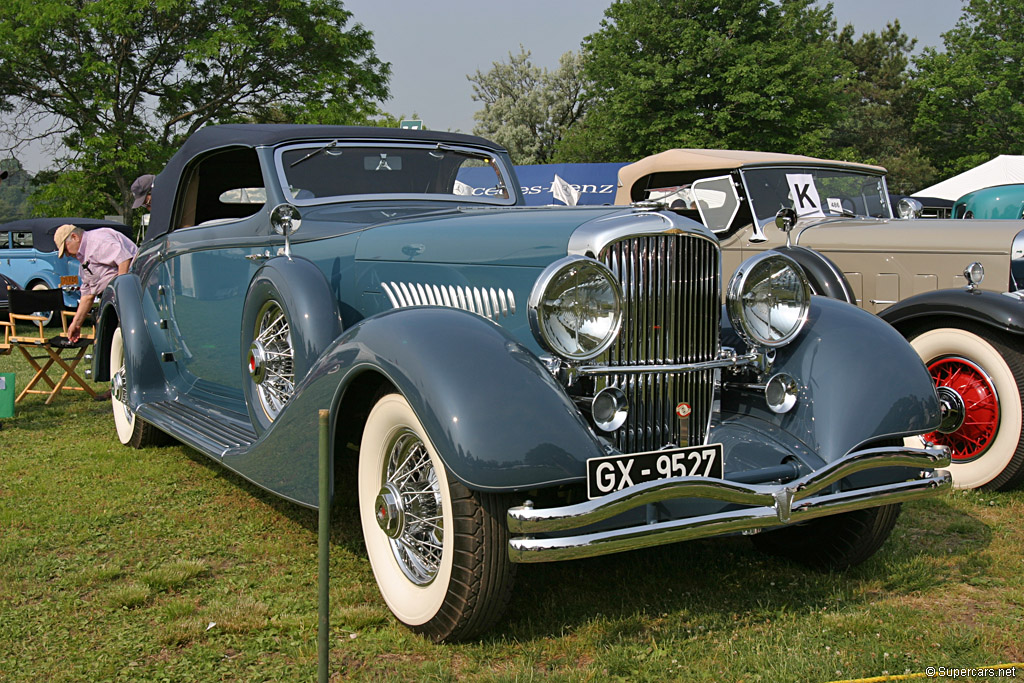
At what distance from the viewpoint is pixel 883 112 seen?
44.2 metres

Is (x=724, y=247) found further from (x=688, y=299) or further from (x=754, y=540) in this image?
(x=688, y=299)

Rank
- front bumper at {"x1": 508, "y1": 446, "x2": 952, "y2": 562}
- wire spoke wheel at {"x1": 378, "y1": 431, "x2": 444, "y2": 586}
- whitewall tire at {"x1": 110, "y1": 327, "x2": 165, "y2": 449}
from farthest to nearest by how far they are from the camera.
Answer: whitewall tire at {"x1": 110, "y1": 327, "x2": 165, "y2": 449} < wire spoke wheel at {"x1": 378, "y1": 431, "x2": 444, "y2": 586} < front bumper at {"x1": 508, "y1": 446, "x2": 952, "y2": 562}

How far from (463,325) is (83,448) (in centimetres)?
404

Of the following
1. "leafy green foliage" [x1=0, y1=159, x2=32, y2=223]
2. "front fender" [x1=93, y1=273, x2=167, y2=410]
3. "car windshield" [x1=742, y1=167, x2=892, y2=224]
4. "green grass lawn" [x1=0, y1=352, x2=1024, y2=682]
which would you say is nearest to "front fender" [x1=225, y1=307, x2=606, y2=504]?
"green grass lawn" [x1=0, y1=352, x2=1024, y2=682]

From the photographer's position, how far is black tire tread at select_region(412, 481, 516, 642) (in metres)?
2.61

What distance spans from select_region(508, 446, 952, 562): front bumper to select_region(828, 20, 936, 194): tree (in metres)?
30.5

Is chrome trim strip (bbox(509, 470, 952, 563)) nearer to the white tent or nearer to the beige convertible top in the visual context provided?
the beige convertible top

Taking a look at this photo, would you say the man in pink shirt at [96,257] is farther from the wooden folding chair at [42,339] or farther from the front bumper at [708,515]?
the front bumper at [708,515]

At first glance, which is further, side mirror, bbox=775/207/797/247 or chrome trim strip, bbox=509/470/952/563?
side mirror, bbox=775/207/797/247

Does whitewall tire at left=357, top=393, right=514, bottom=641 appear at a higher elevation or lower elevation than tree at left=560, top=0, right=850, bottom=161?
lower

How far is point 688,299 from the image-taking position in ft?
10.1

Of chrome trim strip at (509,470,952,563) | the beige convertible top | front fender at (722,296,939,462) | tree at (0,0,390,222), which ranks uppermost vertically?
tree at (0,0,390,222)

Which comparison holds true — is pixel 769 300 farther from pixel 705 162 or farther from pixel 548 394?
pixel 705 162

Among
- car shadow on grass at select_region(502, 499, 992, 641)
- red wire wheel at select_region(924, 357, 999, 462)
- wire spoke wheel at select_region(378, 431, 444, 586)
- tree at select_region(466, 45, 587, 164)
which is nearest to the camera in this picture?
wire spoke wheel at select_region(378, 431, 444, 586)
